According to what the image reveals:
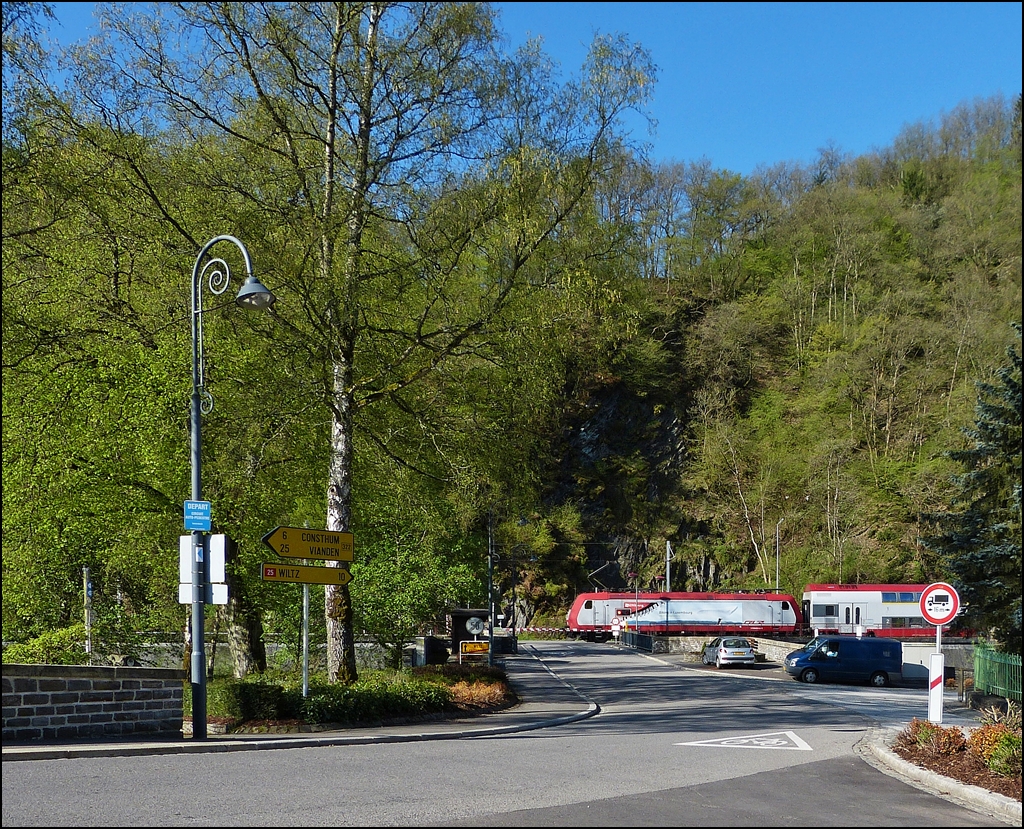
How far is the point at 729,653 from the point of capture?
130 ft

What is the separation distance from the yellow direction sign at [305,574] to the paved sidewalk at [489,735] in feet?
8.01

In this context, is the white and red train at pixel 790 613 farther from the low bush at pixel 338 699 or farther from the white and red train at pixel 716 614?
the low bush at pixel 338 699

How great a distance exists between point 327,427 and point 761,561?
187 ft

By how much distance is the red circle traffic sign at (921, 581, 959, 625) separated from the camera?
16.6m

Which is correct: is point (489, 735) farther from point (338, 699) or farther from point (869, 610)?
point (869, 610)

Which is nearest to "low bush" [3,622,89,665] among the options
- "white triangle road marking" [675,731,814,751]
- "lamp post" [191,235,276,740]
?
"lamp post" [191,235,276,740]

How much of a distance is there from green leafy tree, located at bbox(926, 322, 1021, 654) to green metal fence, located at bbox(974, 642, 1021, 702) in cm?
42

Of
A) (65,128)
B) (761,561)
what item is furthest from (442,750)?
(761,561)

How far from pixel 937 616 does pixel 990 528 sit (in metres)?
6.28

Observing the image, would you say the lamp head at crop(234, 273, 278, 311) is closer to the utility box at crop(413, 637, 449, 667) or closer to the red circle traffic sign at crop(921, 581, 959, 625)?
the red circle traffic sign at crop(921, 581, 959, 625)

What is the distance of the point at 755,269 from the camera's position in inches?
3135

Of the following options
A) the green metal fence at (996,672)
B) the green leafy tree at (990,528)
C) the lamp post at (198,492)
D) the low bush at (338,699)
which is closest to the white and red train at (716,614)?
the green leafy tree at (990,528)

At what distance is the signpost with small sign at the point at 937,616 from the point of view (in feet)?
54.0

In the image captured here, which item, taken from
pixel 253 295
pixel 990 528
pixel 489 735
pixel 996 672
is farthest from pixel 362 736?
pixel 990 528
